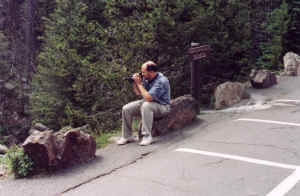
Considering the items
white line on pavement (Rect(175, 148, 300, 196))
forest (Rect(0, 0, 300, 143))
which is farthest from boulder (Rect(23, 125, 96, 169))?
forest (Rect(0, 0, 300, 143))

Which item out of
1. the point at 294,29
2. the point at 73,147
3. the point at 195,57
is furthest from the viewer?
the point at 294,29

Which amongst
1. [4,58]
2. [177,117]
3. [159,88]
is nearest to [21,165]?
[159,88]

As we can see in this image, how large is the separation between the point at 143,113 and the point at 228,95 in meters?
3.91

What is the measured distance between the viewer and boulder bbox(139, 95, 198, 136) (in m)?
7.80

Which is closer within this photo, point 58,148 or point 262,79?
point 58,148

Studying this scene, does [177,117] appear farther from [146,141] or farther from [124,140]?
[124,140]

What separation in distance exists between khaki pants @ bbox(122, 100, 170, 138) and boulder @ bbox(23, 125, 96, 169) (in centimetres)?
106

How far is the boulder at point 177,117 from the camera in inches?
307

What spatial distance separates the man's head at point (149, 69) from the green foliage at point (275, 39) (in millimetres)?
8664

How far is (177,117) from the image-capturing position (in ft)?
26.8

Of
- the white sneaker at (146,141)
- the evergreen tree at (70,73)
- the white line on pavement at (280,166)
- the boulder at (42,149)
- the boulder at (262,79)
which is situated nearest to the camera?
the white line on pavement at (280,166)

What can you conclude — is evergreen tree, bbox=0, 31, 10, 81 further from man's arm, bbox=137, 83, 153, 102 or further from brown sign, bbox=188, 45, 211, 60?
man's arm, bbox=137, 83, 153, 102

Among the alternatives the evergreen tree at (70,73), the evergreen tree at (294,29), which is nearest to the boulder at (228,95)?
the evergreen tree at (70,73)

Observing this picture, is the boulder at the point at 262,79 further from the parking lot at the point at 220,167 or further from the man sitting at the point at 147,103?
the man sitting at the point at 147,103
